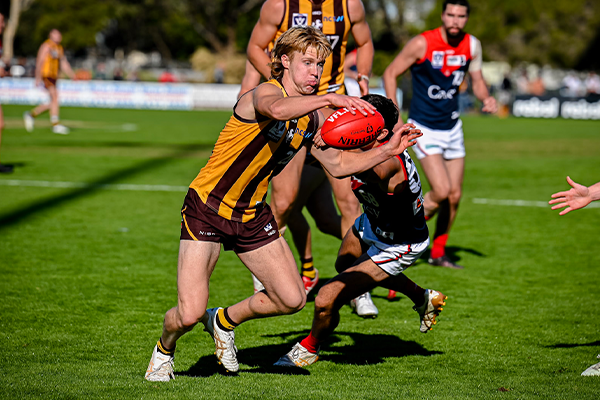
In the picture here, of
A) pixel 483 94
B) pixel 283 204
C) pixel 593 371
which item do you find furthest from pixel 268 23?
pixel 593 371

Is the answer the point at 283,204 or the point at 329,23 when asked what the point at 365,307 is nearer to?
the point at 283,204

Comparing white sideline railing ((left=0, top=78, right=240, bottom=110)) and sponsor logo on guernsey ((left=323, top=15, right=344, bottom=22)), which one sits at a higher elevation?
sponsor logo on guernsey ((left=323, top=15, right=344, bottom=22))

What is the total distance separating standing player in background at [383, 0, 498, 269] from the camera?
7.50 m

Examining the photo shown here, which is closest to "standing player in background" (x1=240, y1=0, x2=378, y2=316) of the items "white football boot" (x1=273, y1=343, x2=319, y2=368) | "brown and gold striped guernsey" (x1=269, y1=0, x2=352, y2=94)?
"brown and gold striped guernsey" (x1=269, y1=0, x2=352, y2=94)

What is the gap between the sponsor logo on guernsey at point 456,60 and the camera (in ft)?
24.9

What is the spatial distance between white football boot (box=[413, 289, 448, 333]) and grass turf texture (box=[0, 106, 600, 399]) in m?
0.26

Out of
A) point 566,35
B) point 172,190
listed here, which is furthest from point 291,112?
point 566,35

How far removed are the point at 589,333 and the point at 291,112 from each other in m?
3.40

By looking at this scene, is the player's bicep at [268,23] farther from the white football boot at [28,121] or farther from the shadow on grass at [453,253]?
the white football boot at [28,121]

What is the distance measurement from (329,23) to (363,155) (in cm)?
267

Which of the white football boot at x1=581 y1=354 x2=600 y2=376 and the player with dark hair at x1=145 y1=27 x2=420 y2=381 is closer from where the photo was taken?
the player with dark hair at x1=145 y1=27 x2=420 y2=381

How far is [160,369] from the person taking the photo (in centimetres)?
436

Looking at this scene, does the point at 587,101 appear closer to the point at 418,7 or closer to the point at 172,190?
the point at 172,190

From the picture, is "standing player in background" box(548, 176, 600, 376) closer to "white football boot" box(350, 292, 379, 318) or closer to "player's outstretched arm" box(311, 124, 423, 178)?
"player's outstretched arm" box(311, 124, 423, 178)
